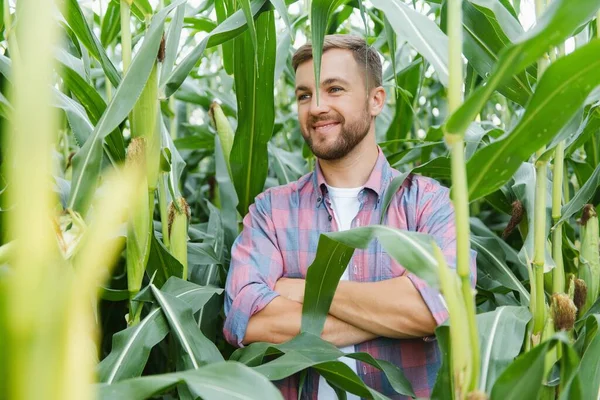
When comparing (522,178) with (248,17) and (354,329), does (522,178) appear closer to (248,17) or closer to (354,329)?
(354,329)

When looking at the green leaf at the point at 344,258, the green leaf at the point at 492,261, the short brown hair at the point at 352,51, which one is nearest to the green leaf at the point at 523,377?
the green leaf at the point at 344,258

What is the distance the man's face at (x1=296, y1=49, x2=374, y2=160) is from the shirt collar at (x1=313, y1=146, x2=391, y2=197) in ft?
0.18

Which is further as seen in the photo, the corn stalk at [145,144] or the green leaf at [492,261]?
the green leaf at [492,261]

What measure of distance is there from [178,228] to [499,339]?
0.69 meters

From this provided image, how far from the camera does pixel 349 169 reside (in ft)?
5.28

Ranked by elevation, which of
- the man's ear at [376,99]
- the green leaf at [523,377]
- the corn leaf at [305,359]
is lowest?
the corn leaf at [305,359]

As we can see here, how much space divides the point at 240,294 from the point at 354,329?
26cm

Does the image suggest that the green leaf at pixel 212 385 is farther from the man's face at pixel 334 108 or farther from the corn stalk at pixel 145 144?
the man's face at pixel 334 108

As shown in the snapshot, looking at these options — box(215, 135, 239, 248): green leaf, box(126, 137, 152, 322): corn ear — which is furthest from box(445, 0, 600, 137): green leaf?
box(215, 135, 239, 248): green leaf

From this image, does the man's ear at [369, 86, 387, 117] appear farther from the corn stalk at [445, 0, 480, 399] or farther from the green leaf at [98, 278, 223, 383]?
the corn stalk at [445, 0, 480, 399]

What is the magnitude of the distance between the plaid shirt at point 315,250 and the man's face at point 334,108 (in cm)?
9

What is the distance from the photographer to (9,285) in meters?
0.19

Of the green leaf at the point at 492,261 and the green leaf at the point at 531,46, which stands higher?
the green leaf at the point at 531,46

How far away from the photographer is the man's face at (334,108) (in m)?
1.56
